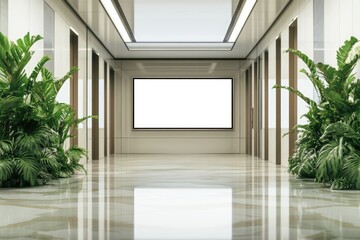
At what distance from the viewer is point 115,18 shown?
1306 cm

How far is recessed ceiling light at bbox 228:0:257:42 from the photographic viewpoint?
11709 mm

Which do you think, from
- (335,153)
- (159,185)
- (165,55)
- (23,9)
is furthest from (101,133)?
(335,153)

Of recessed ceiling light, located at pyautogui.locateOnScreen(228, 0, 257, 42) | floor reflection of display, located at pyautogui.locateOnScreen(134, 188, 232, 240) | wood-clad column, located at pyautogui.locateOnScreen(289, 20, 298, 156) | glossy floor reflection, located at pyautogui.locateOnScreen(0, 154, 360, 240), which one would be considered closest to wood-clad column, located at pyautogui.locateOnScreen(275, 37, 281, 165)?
recessed ceiling light, located at pyautogui.locateOnScreen(228, 0, 257, 42)

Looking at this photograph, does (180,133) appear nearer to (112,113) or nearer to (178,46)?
(112,113)

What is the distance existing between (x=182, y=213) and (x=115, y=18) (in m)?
8.98

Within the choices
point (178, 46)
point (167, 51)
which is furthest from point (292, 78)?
point (167, 51)

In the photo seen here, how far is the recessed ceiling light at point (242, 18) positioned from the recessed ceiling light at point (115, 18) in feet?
9.41


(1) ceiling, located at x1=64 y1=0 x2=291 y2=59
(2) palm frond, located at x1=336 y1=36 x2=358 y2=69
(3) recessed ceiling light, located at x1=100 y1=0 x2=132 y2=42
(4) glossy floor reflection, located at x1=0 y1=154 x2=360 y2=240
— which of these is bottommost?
(4) glossy floor reflection, located at x1=0 y1=154 x2=360 y2=240

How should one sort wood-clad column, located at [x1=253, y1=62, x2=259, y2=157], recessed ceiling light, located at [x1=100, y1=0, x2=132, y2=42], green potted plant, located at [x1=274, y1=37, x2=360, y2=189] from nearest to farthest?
1. green potted plant, located at [x1=274, y1=37, x2=360, y2=189]
2. recessed ceiling light, located at [x1=100, y1=0, x2=132, y2=42]
3. wood-clad column, located at [x1=253, y1=62, x2=259, y2=157]

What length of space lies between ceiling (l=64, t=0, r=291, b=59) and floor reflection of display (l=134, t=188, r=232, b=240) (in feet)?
19.6

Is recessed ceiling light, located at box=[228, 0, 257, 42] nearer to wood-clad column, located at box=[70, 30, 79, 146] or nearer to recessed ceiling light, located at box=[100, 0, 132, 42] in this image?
recessed ceiling light, located at box=[100, 0, 132, 42]

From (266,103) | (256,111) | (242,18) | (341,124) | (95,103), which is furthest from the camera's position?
(256,111)

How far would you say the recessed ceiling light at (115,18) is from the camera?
11.7 m

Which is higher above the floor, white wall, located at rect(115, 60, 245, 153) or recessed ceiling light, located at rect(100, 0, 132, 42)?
recessed ceiling light, located at rect(100, 0, 132, 42)
